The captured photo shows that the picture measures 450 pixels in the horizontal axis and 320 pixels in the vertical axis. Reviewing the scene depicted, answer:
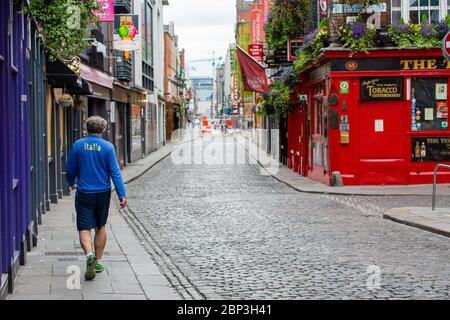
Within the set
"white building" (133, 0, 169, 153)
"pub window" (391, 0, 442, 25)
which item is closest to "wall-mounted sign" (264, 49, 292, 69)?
"pub window" (391, 0, 442, 25)

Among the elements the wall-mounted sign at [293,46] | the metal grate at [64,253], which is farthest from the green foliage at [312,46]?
the metal grate at [64,253]

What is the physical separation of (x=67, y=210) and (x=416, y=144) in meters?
10.7

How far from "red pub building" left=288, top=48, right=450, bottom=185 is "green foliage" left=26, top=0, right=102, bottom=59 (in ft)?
26.4

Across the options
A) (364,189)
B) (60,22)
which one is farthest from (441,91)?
(60,22)

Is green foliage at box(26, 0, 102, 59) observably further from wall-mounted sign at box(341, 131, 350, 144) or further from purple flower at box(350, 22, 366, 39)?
wall-mounted sign at box(341, 131, 350, 144)

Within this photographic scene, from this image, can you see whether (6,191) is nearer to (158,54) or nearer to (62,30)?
(62,30)

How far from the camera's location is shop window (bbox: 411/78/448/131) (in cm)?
2242

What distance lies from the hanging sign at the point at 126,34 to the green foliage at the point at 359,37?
10436 mm

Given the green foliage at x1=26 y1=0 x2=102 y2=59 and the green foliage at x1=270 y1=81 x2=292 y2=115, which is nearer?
the green foliage at x1=26 y1=0 x2=102 y2=59

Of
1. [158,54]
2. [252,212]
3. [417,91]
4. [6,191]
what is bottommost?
[252,212]

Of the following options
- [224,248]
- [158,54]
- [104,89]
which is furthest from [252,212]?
[158,54]

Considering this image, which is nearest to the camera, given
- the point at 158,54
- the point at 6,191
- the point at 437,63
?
the point at 6,191

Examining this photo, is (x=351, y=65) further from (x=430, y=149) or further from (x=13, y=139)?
(x=13, y=139)
